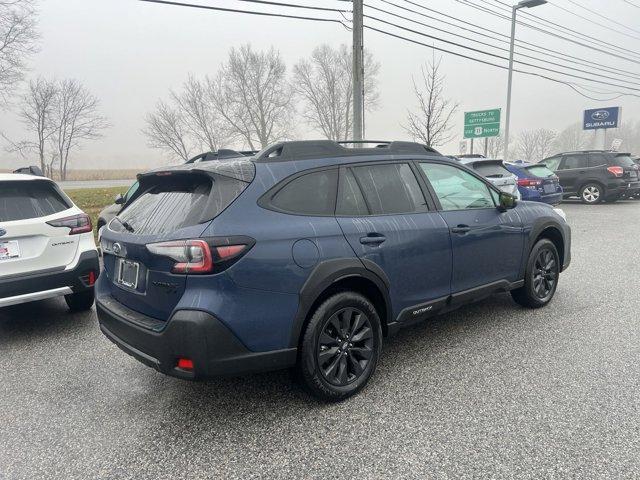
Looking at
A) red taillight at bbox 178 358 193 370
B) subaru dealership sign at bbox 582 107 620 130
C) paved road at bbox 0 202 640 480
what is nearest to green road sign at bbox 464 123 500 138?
subaru dealership sign at bbox 582 107 620 130

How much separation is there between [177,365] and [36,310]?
3607mm

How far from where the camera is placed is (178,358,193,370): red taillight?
2320 mm

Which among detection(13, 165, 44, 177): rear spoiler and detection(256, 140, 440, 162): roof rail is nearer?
detection(256, 140, 440, 162): roof rail

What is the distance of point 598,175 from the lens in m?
14.1

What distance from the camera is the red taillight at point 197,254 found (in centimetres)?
228

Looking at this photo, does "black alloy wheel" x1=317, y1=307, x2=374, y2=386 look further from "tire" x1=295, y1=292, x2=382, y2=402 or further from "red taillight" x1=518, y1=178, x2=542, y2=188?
"red taillight" x1=518, y1=178, x2=542, y2=188

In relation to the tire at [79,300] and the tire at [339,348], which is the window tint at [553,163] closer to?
the tire at [339,348]

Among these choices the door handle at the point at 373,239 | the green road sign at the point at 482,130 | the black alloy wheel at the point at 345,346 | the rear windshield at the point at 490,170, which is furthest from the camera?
the green road sign at the point at 482,130

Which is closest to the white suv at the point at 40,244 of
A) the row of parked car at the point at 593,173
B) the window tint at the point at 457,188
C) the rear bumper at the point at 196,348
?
the rear bumper at the point at 196,348

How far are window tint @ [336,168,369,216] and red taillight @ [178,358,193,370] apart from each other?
1293mm

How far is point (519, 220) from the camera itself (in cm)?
409

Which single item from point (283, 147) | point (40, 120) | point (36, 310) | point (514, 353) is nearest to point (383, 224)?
point (283, 147)

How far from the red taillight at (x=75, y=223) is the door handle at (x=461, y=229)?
3555mm

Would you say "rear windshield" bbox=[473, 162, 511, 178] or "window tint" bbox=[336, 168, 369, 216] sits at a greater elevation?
"rear windshield" bbox=[473, 162, 511, 178]
